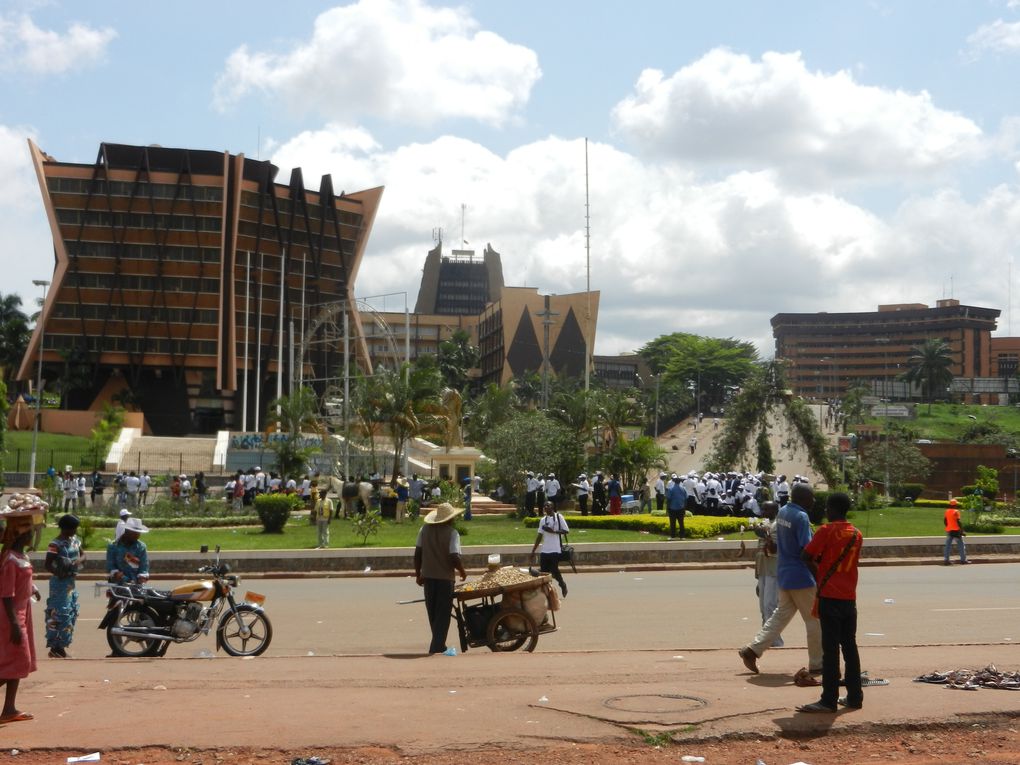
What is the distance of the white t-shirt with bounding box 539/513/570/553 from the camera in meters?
15.3

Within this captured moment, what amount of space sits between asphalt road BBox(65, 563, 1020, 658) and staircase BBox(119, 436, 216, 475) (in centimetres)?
4475

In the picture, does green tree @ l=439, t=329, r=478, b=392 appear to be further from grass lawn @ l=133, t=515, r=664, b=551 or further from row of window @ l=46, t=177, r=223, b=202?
grass lawn @ l=133, t=515, r=664, b=551

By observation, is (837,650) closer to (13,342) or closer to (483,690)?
(483,690)

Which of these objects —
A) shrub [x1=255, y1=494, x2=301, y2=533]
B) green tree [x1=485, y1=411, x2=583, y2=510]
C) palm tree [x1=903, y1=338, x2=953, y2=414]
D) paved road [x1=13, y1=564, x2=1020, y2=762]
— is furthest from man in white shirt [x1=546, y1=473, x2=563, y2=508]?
palm tree [x1=903, y1=338, x2=953, y2=414]

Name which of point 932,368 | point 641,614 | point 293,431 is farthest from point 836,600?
point 932,368

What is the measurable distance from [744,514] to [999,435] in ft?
134

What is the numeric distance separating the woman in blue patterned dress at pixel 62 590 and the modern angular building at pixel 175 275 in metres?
67.5

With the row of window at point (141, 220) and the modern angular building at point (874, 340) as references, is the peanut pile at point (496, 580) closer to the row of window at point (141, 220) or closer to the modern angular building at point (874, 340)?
the row of window at point (141, 220)

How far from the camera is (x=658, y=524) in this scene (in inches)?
1054

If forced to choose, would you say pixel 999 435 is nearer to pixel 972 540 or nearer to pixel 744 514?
pixel 744 514

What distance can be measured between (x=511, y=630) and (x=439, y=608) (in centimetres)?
74

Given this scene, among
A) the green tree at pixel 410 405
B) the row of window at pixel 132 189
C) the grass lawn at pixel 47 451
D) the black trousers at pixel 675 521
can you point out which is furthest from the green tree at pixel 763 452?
the row of window at pixel 132 189

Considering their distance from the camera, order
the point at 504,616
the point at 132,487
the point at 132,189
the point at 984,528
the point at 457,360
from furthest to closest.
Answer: the point at 457,360, the point at 132,189, the point at 132,487, the point at 984,528, the point at 504,616

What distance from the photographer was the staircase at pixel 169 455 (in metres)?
62.3
